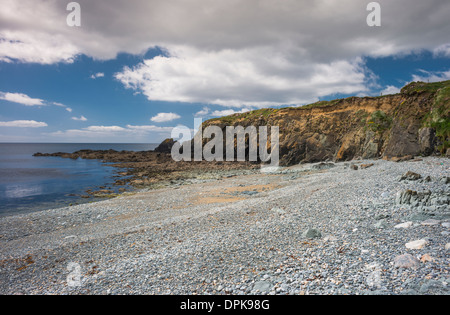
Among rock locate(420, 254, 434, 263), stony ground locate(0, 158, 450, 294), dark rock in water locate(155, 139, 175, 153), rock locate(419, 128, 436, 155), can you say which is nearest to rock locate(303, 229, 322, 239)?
stony ground locate(0, 158, 450, 294)

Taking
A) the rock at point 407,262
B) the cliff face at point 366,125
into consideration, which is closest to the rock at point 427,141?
the cliff face at point 366,125

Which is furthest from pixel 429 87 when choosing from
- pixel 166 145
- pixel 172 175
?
pixel 166 145

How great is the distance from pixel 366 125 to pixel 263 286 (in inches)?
1630

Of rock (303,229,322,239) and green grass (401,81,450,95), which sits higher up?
green grass (401,81,450,95)

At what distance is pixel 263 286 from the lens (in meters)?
6.18

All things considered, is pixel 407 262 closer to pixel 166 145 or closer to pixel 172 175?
pixel 172 175

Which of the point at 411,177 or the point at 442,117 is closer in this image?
the point at 411,177

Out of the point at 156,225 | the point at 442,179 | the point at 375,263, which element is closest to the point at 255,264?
the point at 375,263

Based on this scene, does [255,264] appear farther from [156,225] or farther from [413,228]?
[156,225]

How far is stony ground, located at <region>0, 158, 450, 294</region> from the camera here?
19.9 feet

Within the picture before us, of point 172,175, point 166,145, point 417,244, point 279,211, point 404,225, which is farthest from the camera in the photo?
point 166,145

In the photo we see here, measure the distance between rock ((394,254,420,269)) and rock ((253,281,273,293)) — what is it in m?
3.26

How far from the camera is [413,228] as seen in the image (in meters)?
8.12

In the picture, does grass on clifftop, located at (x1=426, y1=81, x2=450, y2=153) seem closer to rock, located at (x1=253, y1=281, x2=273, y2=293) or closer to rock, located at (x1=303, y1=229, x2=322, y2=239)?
rock, located at (x1=303, y1=229, x2=322, y2=239)
